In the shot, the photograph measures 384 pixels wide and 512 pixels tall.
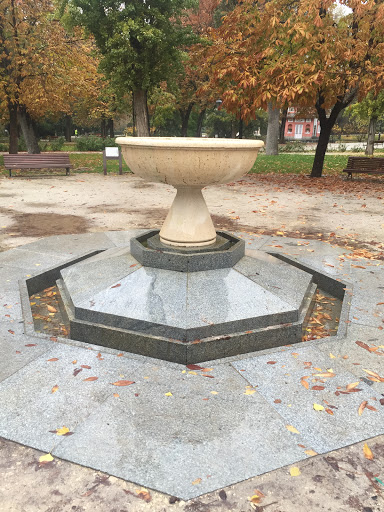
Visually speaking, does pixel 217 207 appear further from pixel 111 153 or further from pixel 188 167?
pixel 111 153

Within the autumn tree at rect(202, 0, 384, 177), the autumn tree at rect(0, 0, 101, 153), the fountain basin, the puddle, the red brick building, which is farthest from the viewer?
the red brick building

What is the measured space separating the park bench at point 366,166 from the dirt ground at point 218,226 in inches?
20.9

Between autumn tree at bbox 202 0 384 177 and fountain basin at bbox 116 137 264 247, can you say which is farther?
autumn tree at bbox 202 0 384 177

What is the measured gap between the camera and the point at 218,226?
8.07 meters

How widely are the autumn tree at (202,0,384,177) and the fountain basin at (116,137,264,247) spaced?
319 inches

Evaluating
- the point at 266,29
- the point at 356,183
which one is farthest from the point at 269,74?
the point at 356,183

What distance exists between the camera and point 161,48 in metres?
18.1

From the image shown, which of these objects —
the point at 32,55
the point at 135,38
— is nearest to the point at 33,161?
the point at 32,55

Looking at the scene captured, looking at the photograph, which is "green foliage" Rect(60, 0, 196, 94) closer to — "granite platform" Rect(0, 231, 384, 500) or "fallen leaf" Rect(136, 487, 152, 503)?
"granite platform" Rect(0, 231, 384, 500)

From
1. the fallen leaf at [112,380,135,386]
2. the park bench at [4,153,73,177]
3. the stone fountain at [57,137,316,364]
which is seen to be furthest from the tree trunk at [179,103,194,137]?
the fallen leaf at [112,380,135,386]

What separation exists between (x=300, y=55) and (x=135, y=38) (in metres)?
8.92

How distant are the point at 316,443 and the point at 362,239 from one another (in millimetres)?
5540

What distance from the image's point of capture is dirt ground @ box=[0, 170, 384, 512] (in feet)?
6.79

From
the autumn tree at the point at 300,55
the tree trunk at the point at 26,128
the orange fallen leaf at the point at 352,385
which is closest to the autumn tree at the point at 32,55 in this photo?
the tree trunk at the point at 26,128
